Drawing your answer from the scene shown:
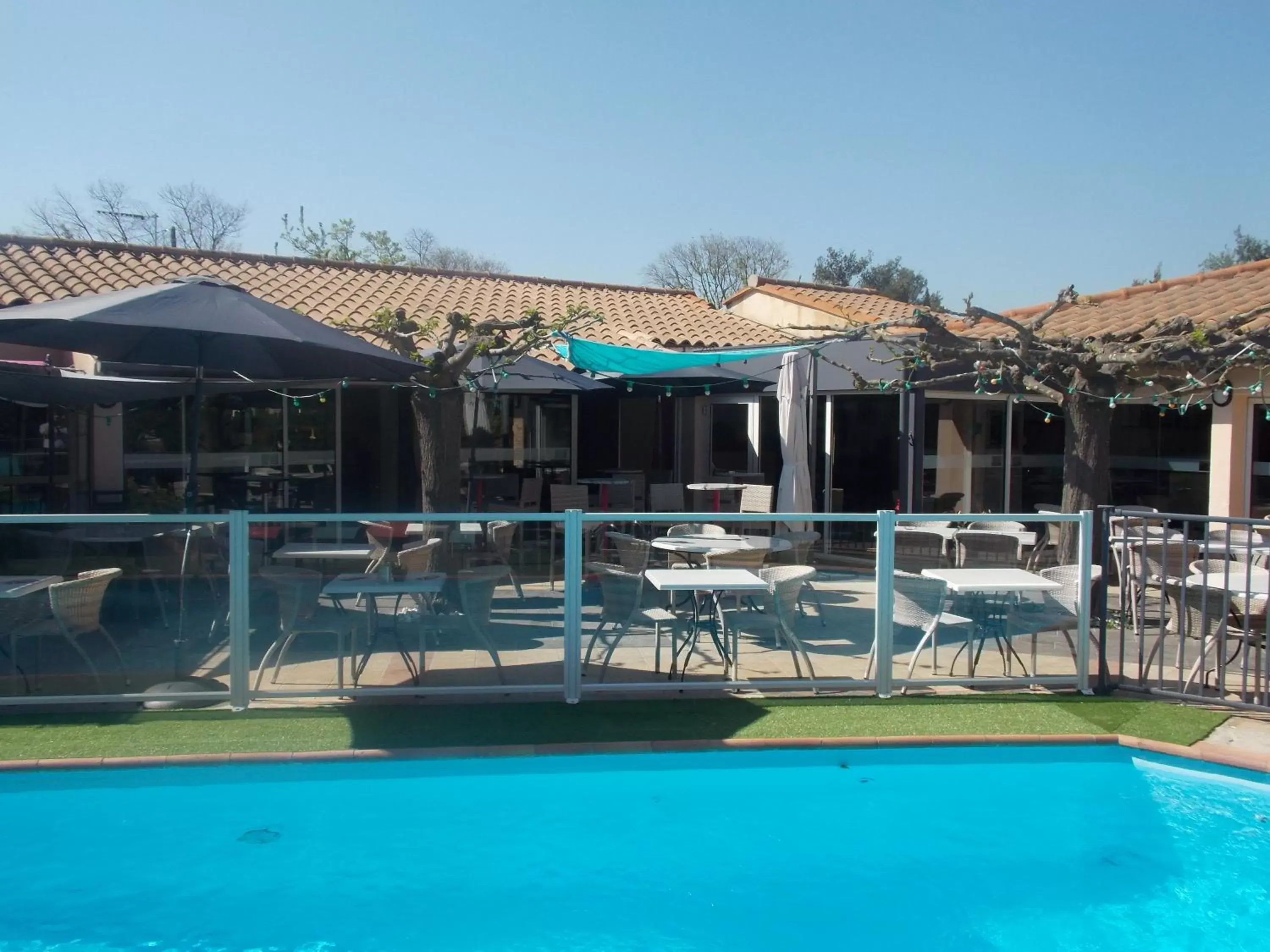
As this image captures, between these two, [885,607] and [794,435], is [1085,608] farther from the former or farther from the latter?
[794,435]

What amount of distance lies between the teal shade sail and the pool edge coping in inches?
237

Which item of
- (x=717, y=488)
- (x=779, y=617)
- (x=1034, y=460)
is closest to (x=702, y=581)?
(x=779, y=617)

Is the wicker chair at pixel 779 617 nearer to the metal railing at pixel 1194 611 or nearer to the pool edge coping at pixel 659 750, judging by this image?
the pool edge coping at pixel 659 750

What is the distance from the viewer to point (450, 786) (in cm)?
588

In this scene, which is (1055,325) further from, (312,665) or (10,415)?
(10,415)

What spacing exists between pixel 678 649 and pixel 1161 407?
7.76m

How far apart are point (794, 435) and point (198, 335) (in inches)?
257

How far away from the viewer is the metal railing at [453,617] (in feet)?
21.5

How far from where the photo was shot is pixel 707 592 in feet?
23.1

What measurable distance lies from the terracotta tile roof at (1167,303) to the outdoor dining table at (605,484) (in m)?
5.81

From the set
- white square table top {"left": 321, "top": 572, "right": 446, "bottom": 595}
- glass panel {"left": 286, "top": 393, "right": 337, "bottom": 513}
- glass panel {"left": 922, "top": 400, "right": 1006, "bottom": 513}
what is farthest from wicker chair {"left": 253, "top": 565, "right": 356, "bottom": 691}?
glass panel {"left": 922, "top": 400, "right": 1006, "bottom": 513}

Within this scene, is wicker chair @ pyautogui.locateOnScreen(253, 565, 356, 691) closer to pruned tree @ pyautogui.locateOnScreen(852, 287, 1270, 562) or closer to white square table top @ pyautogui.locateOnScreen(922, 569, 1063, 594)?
white square table top @ pyautogui.locateOnScreen(922, 569, 1063, 594)

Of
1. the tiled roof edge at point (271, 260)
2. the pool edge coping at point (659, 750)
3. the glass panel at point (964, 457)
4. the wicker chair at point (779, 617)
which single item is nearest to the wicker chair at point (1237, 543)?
the pool edge coping at point (659, 750)

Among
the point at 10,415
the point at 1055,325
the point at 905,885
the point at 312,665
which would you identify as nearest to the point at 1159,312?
the point at 1055,325
